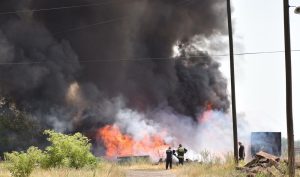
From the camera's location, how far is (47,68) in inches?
2201

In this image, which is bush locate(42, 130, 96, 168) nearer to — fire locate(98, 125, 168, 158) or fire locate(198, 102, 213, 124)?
fire locate(98, 125, 168, 158)

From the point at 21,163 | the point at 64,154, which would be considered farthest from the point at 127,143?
the point at 21,163

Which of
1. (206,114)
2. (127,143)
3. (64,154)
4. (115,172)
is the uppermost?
(206,114)

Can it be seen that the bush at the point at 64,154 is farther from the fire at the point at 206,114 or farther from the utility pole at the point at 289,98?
the fire at the point at 206,114

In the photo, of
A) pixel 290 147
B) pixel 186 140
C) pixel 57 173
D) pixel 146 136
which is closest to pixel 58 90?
pixel 146 136

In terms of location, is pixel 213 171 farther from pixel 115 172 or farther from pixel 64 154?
pixel 64 154

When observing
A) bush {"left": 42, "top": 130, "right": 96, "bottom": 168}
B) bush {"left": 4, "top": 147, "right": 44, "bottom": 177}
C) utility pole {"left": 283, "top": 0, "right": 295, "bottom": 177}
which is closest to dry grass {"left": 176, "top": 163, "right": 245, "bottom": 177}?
utility pole {"left": 283, "top": 0, "right": 295, "bottom": 177}

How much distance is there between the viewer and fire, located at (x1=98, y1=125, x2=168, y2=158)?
172 ft

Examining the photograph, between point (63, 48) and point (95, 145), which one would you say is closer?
point (95, 145)

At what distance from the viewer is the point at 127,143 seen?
54.2m

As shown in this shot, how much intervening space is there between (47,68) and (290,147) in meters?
41.3

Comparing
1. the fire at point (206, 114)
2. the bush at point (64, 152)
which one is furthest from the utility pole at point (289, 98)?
the fire at point (206, 114)

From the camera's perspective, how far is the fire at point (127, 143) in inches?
2060

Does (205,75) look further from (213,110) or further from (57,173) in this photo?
(57,173)
